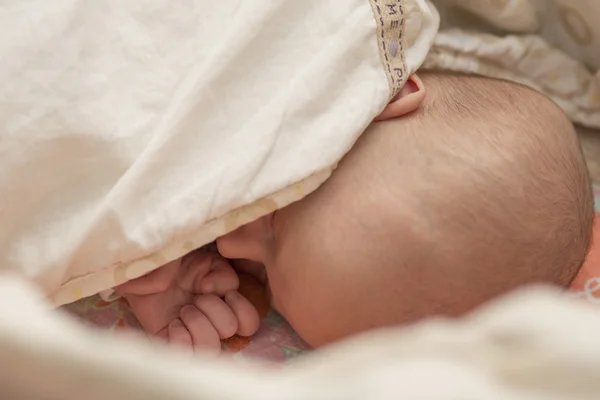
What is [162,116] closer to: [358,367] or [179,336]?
[179,336]

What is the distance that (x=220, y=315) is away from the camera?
0.79m

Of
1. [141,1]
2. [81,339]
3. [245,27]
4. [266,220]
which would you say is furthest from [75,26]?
[81,339]

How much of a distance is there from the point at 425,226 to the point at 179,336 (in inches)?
12.0

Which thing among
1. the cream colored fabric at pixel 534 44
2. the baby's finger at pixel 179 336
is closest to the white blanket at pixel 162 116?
the baby's finger at pixel 179 336

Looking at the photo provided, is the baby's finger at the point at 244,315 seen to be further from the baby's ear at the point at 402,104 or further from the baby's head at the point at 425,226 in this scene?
the baby's ear at the point at 402,104

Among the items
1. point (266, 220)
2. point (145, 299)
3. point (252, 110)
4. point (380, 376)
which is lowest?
point (145, 299)

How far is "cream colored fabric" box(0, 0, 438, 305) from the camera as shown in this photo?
26.4 inches

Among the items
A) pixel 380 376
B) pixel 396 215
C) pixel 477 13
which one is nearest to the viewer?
pixel 380 376

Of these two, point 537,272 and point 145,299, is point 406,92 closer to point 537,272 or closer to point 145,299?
point 537,272

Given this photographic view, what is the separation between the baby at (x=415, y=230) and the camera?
2.24 feet

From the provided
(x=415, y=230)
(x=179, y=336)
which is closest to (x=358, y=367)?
(x=415, y=230)

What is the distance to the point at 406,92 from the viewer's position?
0.80m

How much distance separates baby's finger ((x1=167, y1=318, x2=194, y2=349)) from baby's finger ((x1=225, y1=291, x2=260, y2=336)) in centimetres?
6

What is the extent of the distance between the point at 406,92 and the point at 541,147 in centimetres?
17
